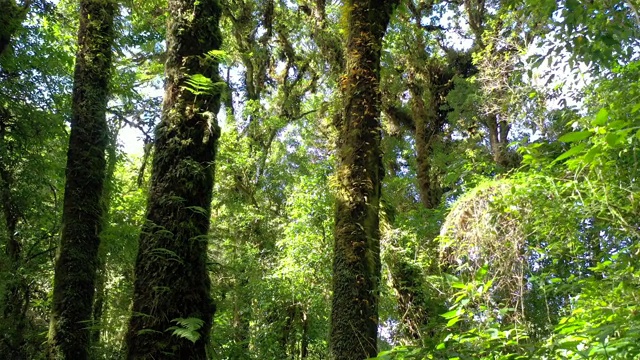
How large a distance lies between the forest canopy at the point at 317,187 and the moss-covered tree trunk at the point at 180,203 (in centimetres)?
1

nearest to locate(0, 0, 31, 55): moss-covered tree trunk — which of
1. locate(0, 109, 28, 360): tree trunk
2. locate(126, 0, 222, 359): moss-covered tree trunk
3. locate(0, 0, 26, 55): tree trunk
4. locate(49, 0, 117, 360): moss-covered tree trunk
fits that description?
locate(0, 0, 26, 55): tree trunk

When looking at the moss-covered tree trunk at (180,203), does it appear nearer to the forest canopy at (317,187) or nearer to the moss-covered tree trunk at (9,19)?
the forest canopy at (317,187)

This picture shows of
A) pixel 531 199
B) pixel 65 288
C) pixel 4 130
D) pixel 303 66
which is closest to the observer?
pixel 531 199

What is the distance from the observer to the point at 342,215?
444cm

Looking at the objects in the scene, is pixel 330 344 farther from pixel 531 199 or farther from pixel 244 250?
pixel 244 250

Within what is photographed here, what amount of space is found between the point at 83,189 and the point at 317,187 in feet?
19.5

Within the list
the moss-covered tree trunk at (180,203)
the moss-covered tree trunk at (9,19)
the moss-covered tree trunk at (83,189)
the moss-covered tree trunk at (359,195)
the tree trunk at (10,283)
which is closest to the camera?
the moss-covered tree trunk at (180,203)

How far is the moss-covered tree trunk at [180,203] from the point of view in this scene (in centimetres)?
261

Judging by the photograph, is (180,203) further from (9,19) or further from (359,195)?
(9,19)

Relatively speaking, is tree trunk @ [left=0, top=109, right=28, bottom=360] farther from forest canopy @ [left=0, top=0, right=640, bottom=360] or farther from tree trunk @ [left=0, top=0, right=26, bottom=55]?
tree trunk @ [left=0, top=0, right=26, bottom=55]

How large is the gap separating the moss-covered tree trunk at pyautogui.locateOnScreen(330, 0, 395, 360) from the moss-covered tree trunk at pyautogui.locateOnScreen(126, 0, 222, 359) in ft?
5.23

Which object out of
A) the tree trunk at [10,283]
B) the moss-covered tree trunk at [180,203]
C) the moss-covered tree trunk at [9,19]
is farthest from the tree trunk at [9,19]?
the moss-covered tree trunk at [180,203]

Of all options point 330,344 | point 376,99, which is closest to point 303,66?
point 376,99

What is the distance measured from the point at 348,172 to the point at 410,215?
9.59 m
